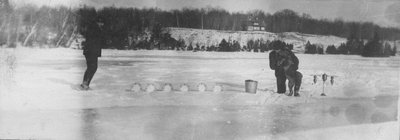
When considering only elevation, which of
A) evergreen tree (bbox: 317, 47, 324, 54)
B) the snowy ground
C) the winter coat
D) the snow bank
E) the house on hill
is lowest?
the snow bank

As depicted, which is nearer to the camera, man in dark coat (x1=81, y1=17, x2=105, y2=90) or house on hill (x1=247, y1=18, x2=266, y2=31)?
man in dark coat (x1=81, y1=17, x2=105, y2=90)

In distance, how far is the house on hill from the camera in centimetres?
262

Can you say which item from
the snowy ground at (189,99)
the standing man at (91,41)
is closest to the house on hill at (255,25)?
the snowy ground at (189,99)

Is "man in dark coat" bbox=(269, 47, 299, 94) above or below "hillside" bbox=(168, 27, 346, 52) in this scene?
below

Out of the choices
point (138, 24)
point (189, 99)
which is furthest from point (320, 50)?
point (138, 24)

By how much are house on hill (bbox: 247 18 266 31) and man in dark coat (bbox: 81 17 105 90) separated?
884 mm

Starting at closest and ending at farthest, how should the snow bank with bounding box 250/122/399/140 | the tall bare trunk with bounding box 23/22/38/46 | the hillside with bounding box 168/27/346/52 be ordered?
the tall bare trunk with bounding box 23/22/38/46, the hillside with bounding box 168/27/346/52, the snow bank with bounding box 250/122/399/140

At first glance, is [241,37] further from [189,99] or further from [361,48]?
[361,48]

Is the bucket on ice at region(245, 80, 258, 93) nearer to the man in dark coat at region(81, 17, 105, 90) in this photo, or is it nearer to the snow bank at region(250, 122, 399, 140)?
the snow bank at region(250, 122, 399, 140)

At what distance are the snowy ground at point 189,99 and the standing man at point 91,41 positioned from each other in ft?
0.12

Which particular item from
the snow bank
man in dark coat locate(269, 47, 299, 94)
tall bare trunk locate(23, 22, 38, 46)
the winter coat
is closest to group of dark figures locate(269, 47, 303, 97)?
man in dark coat locate(269, 47, 299, 94)

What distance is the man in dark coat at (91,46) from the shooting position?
7.97ft

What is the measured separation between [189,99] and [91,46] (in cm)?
66

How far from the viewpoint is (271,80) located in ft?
8.84
